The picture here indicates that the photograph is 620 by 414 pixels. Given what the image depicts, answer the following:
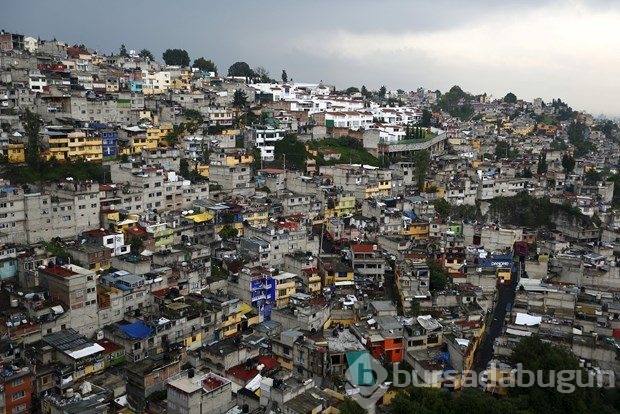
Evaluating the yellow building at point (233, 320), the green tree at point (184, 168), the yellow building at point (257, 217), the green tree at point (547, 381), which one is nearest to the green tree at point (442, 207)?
the yellow building at point (257, 217)

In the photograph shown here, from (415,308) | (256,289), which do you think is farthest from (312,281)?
(415,308)

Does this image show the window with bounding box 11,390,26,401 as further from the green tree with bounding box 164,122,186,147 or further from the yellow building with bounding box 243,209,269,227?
the green tree with bounding box 164,122,186,147

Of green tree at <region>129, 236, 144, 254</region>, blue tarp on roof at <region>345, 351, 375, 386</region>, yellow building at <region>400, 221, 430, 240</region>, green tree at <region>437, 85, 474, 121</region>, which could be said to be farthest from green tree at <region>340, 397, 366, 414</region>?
green tree at <region>437, 85, 474, 121</region>

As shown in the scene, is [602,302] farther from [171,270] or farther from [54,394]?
[54,394]

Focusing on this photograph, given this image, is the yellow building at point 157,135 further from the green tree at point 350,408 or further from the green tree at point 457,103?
the green tree at point 457,103

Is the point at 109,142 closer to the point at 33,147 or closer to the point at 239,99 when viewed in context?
the point at 33,147
